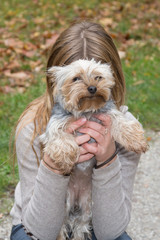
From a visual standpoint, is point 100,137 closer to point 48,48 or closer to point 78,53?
point 78,53

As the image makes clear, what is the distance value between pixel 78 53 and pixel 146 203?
2.43 metres

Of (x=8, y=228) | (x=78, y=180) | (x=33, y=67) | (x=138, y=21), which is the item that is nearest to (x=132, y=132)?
(x=78, y=180)

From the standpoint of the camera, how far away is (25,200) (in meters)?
3.32

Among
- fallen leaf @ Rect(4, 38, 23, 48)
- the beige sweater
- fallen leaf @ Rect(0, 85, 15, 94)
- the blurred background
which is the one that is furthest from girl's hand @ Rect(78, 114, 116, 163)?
fallen leaf @ Rect(4, 38, 23, 48)

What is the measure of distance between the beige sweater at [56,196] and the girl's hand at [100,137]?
0.12m

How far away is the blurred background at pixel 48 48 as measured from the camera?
6340 millimetres

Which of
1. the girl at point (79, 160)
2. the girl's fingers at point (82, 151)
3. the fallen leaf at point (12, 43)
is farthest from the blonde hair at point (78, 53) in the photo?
the fallen leaf at point (12, 43)

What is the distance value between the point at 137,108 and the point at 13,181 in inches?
96.4

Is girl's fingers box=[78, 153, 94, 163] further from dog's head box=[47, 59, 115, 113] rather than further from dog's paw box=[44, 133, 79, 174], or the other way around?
dog's head box=[47, 59, 115, 113]

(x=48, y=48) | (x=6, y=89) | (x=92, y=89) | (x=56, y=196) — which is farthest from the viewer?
(x=48, y=48)

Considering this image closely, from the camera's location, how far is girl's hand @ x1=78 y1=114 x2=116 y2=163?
3031 mm

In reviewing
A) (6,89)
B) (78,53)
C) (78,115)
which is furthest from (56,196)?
(6,89)

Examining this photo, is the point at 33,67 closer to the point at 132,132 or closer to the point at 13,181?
the point at 13,181

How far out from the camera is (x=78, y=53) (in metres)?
3.07
